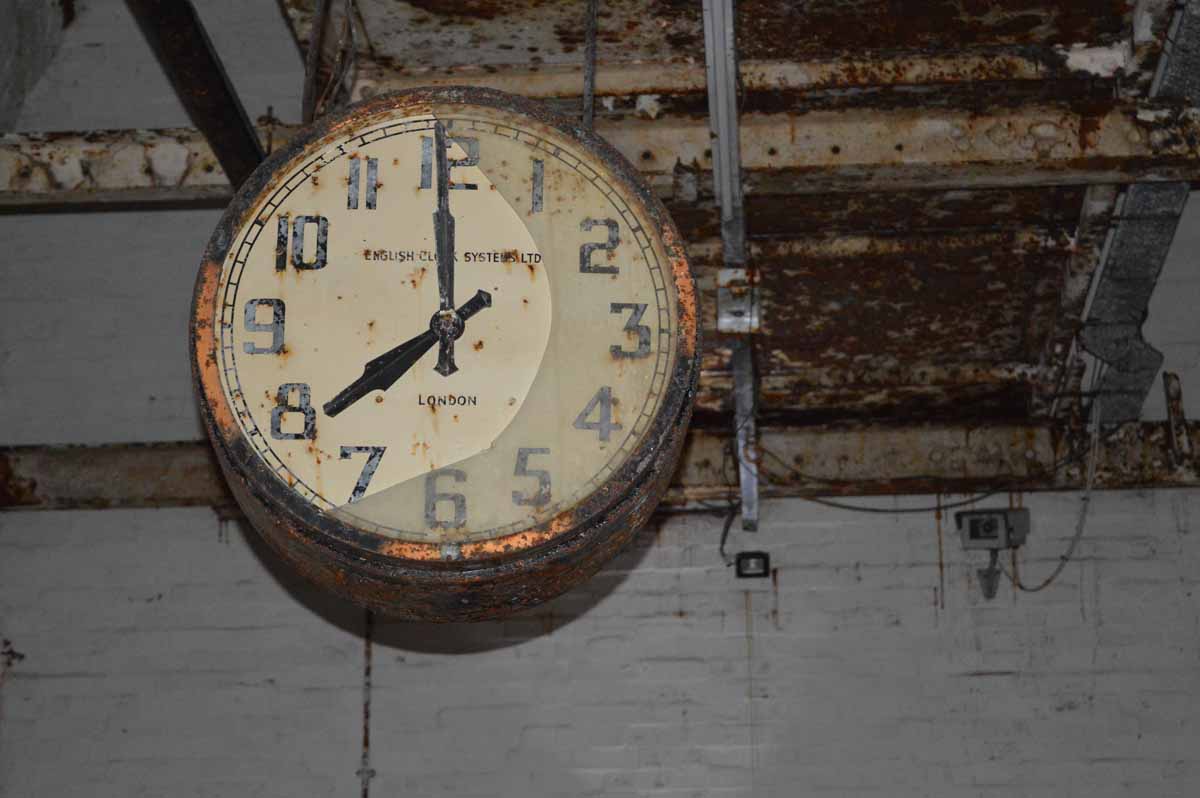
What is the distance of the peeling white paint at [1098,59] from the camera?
4.13 m

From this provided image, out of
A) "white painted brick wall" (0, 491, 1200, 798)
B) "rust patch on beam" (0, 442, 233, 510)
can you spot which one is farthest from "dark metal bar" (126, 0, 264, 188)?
"white painted brick wall" (0, 491, 1200, 798)

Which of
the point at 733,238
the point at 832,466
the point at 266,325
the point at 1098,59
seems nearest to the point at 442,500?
the point at 266,325

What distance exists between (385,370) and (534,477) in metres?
0.35

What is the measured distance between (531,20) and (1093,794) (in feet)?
11.8

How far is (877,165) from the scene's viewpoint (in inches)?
157

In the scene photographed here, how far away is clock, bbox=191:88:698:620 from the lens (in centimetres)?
244

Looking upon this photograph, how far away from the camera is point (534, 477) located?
2479mm

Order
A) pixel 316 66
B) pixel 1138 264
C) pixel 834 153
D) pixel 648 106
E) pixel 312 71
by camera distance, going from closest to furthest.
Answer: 1. pixel 312 71
2. pixel 316 66
3. pixel 834 153
4. pixel 648 106
5. pixel 1138 264

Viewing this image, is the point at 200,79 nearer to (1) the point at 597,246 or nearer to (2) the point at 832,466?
(1) the point at 597,246

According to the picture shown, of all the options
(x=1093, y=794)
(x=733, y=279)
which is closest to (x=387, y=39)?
(x=733, y=279)

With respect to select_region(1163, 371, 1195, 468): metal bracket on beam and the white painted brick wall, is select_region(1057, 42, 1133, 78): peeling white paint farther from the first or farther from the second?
the white painted brick wall

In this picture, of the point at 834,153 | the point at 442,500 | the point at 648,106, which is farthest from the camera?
the point at 648,106

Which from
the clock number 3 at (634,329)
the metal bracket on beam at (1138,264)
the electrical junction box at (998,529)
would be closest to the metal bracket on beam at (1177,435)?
the metal bracket on beam at (1138,264)

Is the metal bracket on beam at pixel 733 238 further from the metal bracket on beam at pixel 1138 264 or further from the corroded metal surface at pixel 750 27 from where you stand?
the metal bracket on beam at pixel 1138 264
